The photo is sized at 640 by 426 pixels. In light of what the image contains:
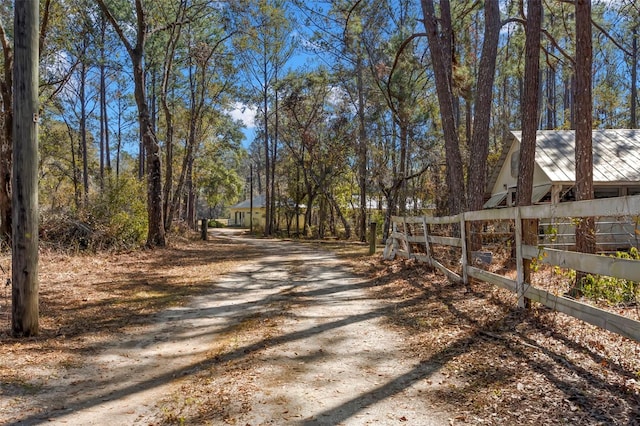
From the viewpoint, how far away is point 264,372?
12.3ft

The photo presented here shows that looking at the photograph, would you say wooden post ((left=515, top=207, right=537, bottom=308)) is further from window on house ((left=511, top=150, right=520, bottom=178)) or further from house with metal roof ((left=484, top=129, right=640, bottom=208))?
window on house ((left=511, top=150, right=520, bottom=178))

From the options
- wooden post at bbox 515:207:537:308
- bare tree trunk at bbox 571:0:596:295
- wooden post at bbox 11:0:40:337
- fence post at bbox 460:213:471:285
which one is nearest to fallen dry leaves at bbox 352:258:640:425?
wooden post at bbox 515:207:537:308

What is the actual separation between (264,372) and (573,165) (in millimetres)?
15583

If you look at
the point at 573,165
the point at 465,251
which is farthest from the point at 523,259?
the point at 573,165

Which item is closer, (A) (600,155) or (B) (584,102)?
(B) (584,102)

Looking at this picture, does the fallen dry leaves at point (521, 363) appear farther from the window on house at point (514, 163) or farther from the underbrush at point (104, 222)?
the window on house at point (514, 163)

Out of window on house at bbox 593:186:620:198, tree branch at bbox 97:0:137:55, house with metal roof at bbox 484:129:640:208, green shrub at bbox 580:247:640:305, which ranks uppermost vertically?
tree branch at bbox 97:0:137:55

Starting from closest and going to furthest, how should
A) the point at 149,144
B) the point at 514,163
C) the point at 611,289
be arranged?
the point at 611,289 → the point at 149,144 → the point at 514,163

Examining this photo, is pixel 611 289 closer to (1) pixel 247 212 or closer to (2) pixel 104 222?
(2) pixel 104 222

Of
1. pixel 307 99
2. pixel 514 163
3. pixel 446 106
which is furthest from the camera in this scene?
pixel 307 99

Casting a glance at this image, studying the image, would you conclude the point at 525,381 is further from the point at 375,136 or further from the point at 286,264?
the point at 375,136

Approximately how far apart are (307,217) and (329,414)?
31641 millimetres

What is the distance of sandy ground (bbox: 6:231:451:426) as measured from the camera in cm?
297

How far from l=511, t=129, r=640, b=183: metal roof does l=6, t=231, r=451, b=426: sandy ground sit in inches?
479
